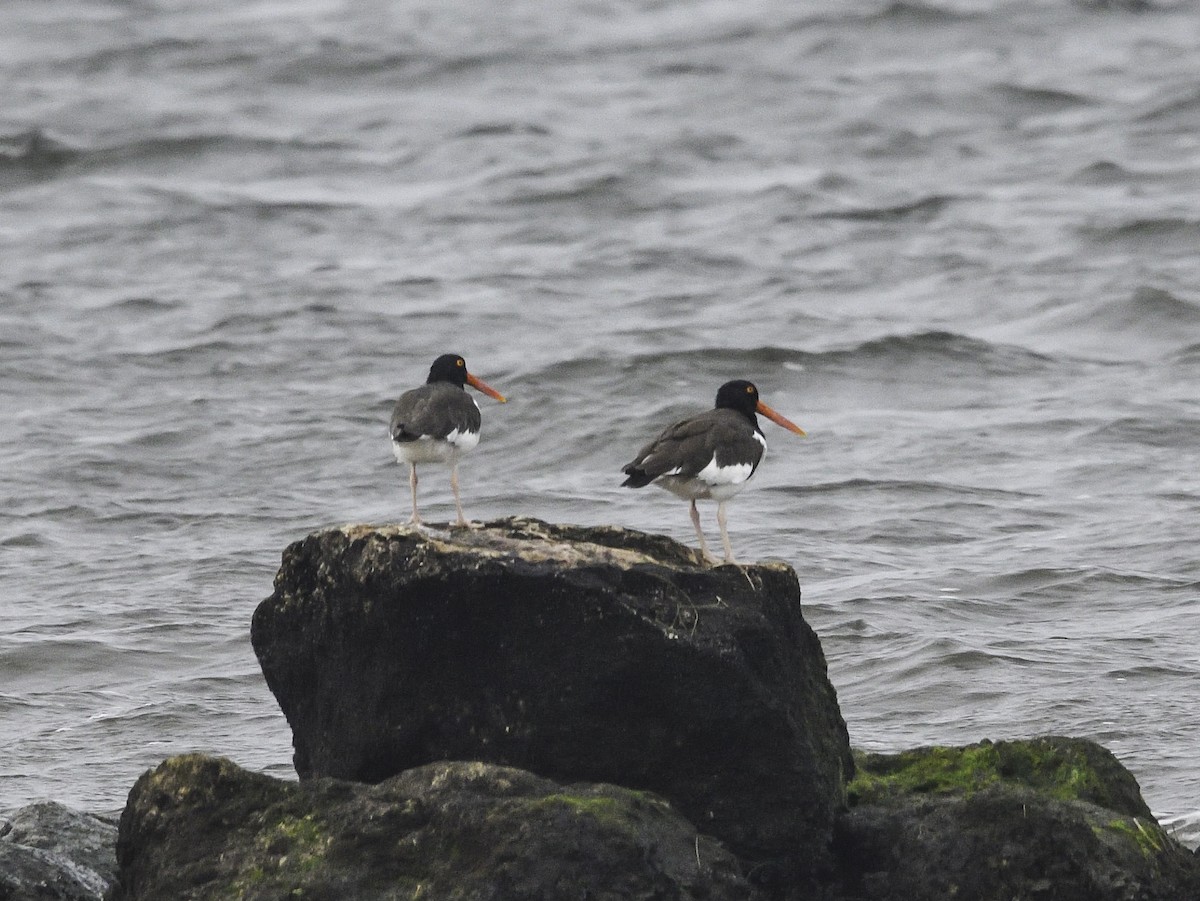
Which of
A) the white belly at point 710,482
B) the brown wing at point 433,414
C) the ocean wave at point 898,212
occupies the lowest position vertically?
the ocean wave at point 898,212

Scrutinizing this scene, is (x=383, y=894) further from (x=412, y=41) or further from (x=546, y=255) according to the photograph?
(x=412, y=41)

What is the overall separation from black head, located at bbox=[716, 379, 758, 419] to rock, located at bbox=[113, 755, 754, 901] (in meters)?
3.40

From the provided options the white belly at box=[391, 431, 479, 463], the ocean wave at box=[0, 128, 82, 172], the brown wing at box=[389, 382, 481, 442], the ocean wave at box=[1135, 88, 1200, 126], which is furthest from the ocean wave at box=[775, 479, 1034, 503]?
the ocean wave at box=[0, 128, 82, 172]

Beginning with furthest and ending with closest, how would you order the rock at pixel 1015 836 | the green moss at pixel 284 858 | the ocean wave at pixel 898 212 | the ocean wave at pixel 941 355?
the ocean wave at pixel 898 212 < the ocean wave at pixel 941 355 < the rock at pixel 1015 836 < the green moss at pixel 284 858

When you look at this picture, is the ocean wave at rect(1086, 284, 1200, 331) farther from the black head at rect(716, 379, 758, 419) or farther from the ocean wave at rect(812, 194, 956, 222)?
the black head at rect(716, 379, 758, 419)

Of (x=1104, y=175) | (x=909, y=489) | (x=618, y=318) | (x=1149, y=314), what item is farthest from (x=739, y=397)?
(x=1104, y=175)

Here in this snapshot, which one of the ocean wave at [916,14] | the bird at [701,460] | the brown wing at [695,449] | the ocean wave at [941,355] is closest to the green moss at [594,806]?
the bird at [701,460]

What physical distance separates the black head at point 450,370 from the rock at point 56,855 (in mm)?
3475

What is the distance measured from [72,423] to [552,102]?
15.1m

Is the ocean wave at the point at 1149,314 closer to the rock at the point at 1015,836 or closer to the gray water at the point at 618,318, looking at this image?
the gray water at the point at 618,318

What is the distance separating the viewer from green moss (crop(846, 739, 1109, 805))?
7875 mm

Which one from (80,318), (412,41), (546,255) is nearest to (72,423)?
(80,318)

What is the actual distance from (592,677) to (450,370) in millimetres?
4206

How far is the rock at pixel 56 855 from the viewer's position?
7.66 meters
